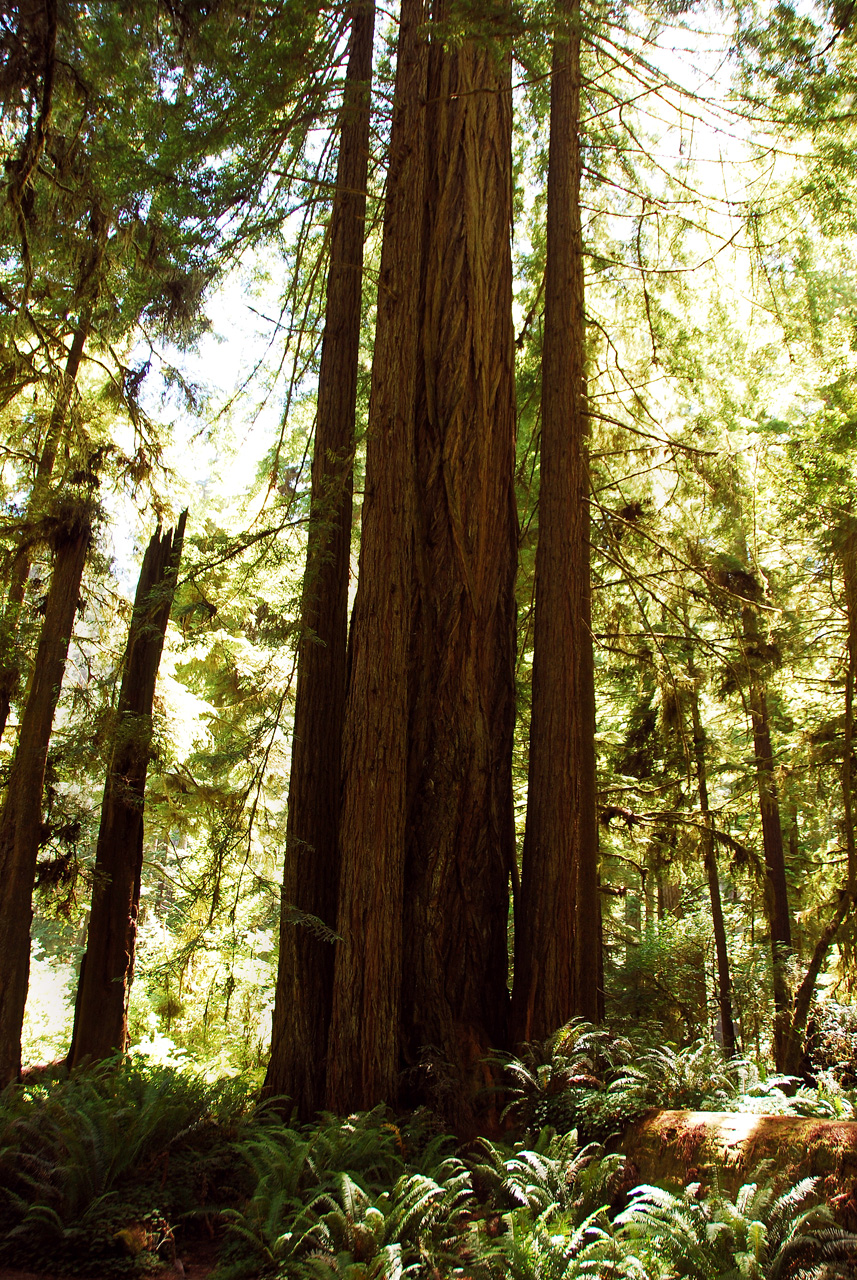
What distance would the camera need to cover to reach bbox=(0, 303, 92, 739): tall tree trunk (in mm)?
7422

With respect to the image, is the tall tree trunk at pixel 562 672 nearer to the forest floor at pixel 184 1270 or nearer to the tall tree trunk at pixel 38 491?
the forest floor at pixel 184 1270

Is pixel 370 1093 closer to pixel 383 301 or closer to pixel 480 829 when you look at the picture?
pixel 480 829

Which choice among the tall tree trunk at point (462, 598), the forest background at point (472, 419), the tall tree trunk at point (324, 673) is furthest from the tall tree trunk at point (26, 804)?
the tall tree trunk at point (462, 598)

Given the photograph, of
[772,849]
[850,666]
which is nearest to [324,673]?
[850,666]

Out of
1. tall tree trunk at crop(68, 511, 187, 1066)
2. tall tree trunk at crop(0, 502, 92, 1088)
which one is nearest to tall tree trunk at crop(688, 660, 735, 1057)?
tall tree trunk at crop(68, 511, 187, 1066)

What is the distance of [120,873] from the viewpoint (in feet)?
24.5

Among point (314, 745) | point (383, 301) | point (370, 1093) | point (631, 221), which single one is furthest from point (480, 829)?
point (631, 221)

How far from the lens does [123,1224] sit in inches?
130

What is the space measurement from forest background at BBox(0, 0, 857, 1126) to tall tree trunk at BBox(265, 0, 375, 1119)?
119 millimetres

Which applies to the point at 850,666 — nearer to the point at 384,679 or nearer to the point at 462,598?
the point at 462,598

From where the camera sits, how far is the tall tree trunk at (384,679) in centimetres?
468

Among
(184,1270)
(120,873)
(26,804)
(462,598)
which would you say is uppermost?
(462,598)

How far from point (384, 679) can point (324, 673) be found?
0.80m

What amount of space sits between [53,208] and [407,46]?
2.96 m
